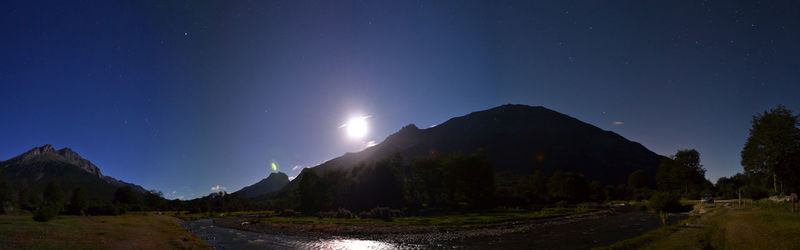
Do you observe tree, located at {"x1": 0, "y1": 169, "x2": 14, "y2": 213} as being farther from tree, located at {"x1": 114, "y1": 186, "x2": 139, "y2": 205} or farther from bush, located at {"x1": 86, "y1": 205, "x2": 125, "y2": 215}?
tree, located at {"x1": 114, "y1": 186, "x2": 139, "y2": 205}

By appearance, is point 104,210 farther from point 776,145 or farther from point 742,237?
point 776,145

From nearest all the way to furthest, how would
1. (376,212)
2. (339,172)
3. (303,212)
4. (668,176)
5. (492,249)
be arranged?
1. (492,249)
2. (376,212)
3. (303,212)
4. (339,172)
5. (668,176)

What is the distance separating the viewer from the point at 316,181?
114625 millimetres

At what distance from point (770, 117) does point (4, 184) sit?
19959 cm

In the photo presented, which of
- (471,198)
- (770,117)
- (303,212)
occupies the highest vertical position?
(770,117)

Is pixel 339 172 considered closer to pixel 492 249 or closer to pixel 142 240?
pixel 142 240

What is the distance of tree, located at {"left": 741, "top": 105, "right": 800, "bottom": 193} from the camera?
58.2 m

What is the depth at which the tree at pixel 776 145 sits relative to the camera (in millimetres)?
58250

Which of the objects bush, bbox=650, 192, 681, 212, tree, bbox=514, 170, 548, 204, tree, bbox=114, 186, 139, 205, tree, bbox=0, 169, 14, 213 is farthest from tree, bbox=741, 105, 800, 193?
tree, bbox=114, 186, 139, 205

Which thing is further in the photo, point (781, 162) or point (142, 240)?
point (781, 162)

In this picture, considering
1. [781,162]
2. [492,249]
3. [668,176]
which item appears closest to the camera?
Result: [492,249]

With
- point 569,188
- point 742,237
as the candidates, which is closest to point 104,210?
point 742,237

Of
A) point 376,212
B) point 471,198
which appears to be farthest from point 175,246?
point 471,198

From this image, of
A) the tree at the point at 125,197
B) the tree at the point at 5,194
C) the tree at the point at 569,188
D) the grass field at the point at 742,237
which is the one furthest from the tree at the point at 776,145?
the tree at the point at 125,197
